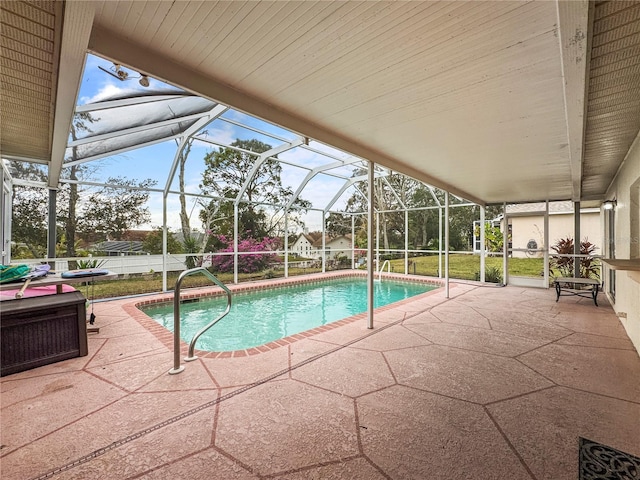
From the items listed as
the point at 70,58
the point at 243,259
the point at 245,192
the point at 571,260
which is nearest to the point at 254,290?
the point at 243,259

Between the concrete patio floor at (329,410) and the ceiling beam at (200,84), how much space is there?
8.33ft

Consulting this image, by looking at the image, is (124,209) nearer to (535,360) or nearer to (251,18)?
(251,18)

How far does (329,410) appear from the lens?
88.6 inches

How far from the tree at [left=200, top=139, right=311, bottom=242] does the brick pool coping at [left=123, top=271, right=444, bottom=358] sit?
3004 mm

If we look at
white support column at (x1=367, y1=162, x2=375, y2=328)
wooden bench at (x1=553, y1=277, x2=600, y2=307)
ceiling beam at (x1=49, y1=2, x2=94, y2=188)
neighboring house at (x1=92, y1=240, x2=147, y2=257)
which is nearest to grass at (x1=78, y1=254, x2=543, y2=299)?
neighboring house at (x1=92, y1=240, x2=147, y2=257)

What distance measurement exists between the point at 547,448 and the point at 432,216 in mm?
10674

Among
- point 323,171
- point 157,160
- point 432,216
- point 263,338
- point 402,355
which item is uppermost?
point 157,160

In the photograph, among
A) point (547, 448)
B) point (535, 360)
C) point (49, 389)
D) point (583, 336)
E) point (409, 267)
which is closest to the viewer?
point (547, 448)

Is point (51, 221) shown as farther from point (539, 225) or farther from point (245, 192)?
point (539, 225)

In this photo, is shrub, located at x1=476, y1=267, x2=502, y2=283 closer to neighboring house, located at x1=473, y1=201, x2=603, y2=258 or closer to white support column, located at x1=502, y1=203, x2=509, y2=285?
white support column, located at x1=502, y1=203, x2=509, y2=285

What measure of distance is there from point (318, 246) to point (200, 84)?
10436mm

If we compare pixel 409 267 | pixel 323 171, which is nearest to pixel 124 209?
pixel 323 171

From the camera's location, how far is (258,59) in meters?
2.03

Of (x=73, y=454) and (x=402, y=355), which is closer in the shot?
(x=73, y=454)
